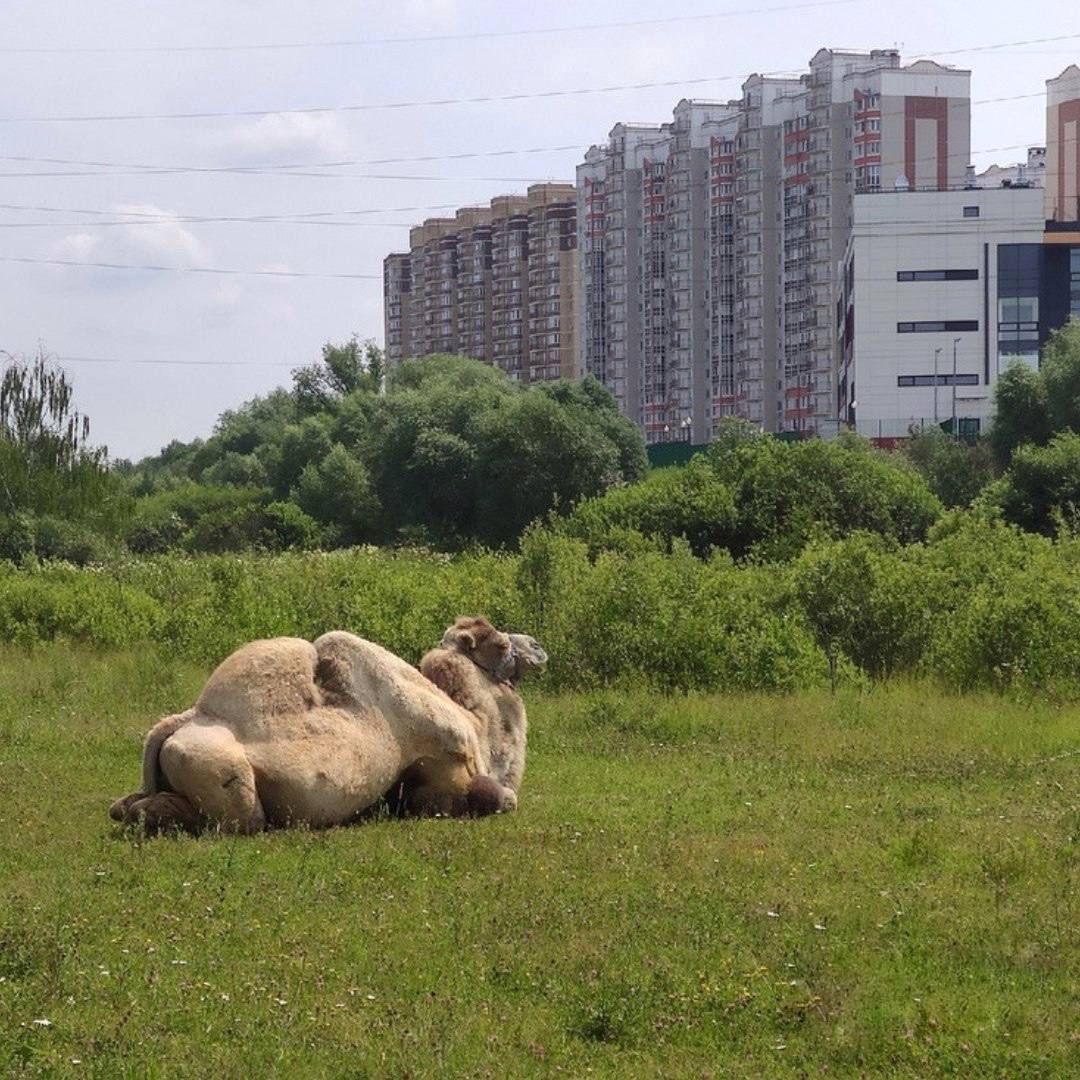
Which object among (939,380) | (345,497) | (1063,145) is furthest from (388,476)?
(1063,145)

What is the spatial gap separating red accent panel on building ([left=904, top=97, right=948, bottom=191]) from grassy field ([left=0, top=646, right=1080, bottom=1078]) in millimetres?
104593

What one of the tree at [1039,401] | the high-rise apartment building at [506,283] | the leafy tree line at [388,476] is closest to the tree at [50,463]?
the leafy tree line at [388,476]

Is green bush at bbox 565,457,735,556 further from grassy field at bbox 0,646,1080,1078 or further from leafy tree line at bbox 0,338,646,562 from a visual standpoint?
grassy field at bbox 0,646,1080,1078

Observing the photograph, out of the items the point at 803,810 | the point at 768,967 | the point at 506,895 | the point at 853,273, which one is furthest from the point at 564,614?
the point at 853,273

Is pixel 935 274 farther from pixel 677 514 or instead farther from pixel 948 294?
pixel 677 514

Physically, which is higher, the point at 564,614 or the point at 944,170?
the point at 944,170

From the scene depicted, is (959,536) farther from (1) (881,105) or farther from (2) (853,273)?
(1) (881,105)

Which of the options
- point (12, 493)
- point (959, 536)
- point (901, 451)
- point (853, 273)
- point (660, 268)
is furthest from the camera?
point (660, 268)

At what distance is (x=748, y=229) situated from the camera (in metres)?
121

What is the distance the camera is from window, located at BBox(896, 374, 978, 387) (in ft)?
331

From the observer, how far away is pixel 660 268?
129 metres

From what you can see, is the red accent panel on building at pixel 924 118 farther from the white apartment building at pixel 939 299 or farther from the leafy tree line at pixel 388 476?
the leafy tree line at pixel 388 476

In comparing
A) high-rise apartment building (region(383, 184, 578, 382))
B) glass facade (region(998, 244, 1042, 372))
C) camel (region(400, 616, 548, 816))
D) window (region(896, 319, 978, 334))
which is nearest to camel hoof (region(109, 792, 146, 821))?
camel (region(400, 616, 548, 816))

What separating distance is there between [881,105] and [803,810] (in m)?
106
